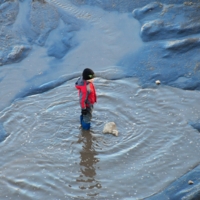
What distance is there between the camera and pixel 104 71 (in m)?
8.68

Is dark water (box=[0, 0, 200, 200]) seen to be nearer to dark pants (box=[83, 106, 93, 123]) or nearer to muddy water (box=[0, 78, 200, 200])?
muddy water (box=[0, 78, 200, 200])

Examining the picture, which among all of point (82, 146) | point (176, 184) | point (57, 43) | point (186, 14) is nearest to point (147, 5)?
point (186, 14)

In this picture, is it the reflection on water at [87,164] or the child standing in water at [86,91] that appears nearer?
the reflection on water at [87,164]

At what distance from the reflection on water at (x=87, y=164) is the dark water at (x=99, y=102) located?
0.05 feet

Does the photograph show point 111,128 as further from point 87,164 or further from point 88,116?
point 87,164

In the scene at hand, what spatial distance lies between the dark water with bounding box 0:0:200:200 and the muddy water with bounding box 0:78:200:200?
0.02 m

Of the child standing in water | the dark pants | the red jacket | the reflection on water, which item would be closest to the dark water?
the reflection on water

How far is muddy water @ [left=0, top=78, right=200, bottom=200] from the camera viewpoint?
6.00 metres

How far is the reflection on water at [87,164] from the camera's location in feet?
19.9

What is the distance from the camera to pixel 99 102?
776cm

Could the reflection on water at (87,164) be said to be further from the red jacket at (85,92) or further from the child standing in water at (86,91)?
the red jacket at (85,92)

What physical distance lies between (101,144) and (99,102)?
114cm

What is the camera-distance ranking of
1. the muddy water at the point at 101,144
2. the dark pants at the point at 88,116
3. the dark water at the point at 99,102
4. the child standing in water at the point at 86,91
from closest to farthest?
the muddy water at the point at 101,144 → the dark water at the point at 99,102 → the child standing in water at the point at 86,91 → the dark pants at the point at 88,116

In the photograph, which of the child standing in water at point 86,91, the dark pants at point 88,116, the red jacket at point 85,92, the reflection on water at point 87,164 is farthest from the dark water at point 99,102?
the red jacket at point 85,92
